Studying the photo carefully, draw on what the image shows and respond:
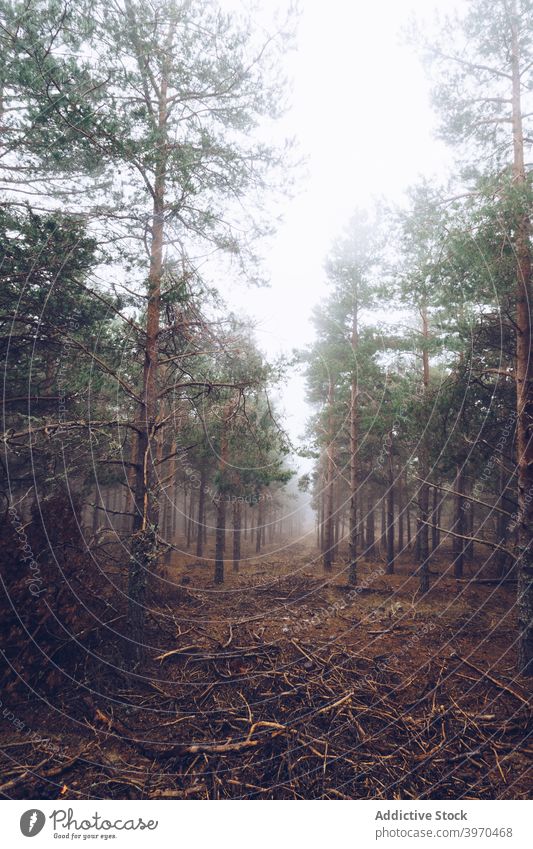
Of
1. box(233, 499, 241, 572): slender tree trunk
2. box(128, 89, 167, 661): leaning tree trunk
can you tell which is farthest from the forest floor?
box(233, 499, 241, 572): slender tree trunk

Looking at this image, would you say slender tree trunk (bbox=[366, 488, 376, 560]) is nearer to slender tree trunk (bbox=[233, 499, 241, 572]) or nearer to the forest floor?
slender tree trunk (bbox=[233, 499, 241, 572])

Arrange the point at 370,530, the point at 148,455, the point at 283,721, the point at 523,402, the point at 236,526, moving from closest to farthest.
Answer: the point at 283,721 → the point at 148,455 → the point at 523,402 → the point at 236,526 → the point at 370,530

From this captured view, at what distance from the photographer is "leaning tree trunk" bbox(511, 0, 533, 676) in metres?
6.29

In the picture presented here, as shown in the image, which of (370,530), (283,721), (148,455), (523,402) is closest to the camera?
(283,721)

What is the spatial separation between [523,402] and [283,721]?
692 centimetres

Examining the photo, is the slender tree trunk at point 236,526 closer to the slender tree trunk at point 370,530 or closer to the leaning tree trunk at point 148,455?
the slender tree trunk at point 370,530

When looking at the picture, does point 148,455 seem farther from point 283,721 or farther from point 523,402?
point 523,402

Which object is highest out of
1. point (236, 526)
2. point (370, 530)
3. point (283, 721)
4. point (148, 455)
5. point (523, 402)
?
point (523, 402)

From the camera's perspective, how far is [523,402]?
661 cm

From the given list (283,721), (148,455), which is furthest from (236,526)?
(283,721)

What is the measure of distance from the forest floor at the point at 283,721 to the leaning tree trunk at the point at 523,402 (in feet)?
3.67

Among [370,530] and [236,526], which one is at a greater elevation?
[236,526]

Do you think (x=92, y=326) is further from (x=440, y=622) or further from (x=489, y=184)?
(x=440, y=622)

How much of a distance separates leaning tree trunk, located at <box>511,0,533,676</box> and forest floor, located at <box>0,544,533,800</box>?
112cm
